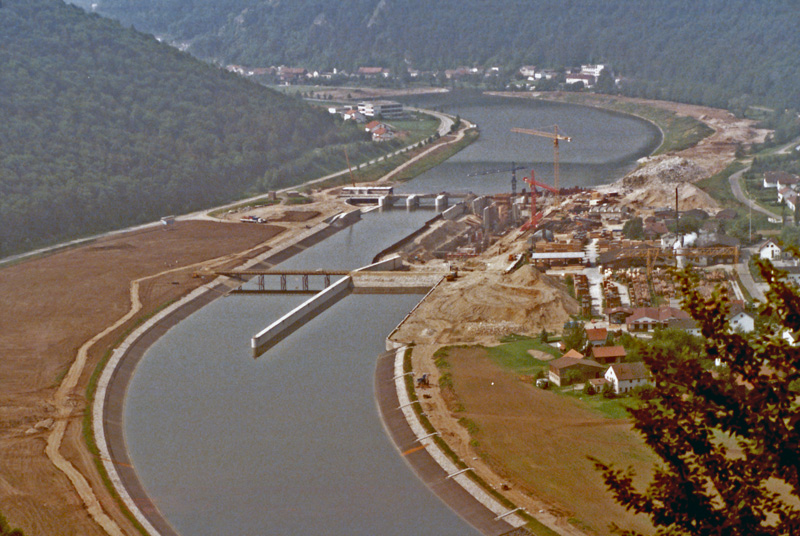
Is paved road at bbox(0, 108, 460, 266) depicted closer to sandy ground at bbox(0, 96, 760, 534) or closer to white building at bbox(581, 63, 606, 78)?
sandy ground at bbox(0, 96, 760, 534)

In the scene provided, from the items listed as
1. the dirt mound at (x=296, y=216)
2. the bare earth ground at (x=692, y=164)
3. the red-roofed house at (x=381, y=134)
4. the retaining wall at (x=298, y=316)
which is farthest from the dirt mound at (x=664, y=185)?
the red-roofed house at (x=381, y=134)

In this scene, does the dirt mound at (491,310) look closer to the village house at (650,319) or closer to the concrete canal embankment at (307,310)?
the village house at (650,319)

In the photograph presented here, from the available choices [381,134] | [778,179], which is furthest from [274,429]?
[381,134]

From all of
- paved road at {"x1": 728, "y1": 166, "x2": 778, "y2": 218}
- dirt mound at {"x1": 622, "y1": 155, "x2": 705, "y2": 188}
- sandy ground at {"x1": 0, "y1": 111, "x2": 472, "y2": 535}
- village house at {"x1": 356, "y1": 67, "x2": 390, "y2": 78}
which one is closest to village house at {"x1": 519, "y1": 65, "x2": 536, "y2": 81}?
village house at {"x1": 356, "y1": 67, "x2": 390, "y2": 78}

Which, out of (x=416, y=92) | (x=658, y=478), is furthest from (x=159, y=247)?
(x=416, y=92)

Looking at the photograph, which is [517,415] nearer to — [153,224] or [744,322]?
[744,322]

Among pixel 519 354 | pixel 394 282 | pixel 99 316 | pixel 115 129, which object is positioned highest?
pixel 115 129
